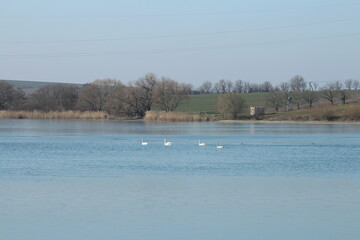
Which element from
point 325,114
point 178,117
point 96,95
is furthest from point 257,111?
point 96,95

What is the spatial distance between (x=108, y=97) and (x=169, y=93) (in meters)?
9.00

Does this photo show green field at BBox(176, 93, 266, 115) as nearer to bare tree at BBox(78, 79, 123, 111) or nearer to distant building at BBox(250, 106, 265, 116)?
distant building at BBox(250, 106, 265, 116)

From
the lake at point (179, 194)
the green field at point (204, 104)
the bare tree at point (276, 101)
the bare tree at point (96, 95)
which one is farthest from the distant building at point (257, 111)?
the lake at point (179, 194)

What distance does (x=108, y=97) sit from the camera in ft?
294

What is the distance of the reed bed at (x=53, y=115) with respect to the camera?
3280 inches

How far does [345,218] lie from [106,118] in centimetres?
7055

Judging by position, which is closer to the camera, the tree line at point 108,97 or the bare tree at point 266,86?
the tree line at point 108,97

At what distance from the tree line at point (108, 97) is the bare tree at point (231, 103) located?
9.01m

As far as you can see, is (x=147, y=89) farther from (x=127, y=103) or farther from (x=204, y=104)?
(x=204, y=104)

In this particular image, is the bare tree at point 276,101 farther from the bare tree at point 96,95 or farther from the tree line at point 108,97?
the bare tree at point 96,95

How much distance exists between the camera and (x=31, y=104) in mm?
92375

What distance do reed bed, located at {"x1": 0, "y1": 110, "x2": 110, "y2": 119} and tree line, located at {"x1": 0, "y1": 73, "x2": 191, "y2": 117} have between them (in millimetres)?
2238

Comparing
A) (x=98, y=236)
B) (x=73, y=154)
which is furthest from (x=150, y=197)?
(x=73, y=154)

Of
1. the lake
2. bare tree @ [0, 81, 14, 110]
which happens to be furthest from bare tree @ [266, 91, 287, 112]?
the lake
